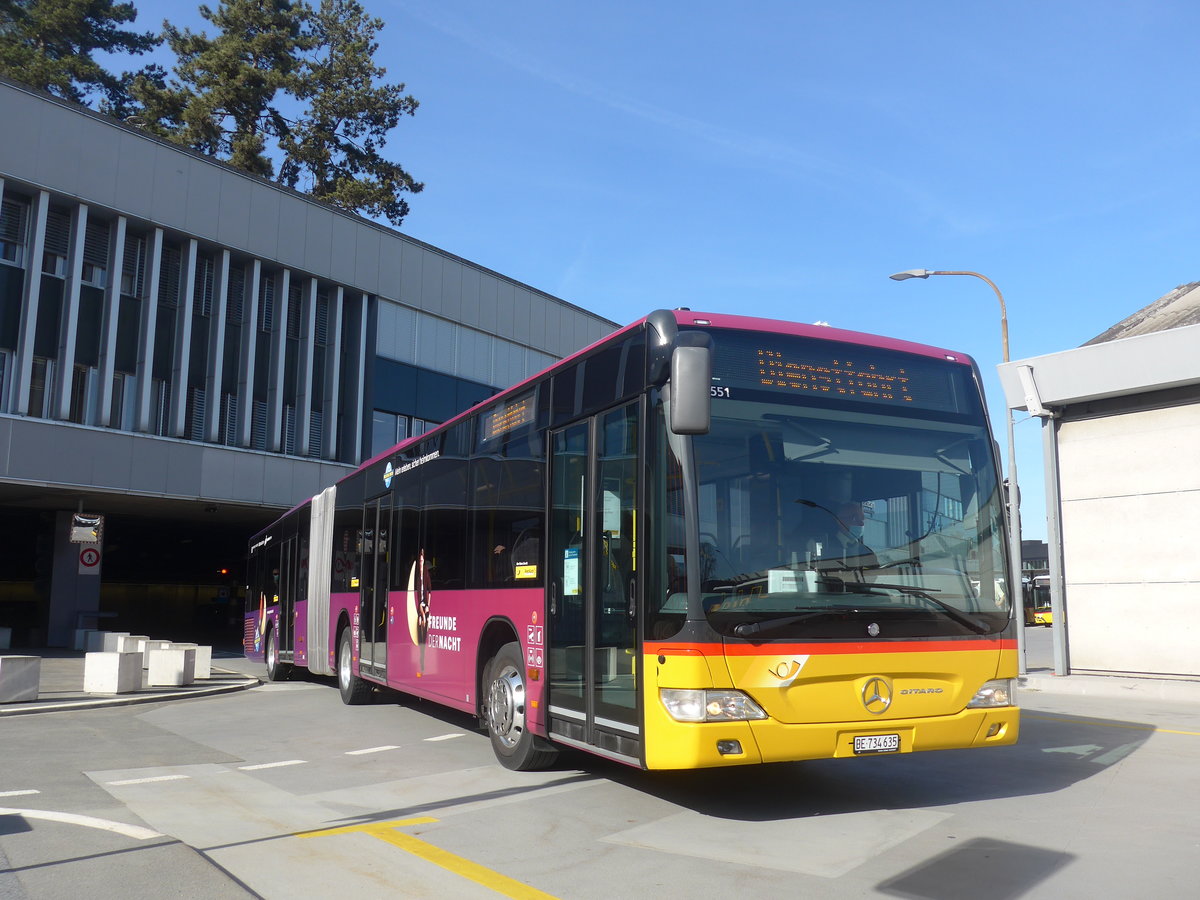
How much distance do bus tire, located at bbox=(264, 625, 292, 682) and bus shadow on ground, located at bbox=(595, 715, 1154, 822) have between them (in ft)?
40.2

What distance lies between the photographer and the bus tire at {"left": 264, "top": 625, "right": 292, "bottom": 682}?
19750 millimetres

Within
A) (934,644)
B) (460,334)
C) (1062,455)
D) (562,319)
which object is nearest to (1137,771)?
(934,644)

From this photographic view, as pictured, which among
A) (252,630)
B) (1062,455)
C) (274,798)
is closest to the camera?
(274,798)

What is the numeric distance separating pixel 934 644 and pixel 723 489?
5.89ft

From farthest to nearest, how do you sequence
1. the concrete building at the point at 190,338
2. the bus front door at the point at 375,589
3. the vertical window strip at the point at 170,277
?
the vertical window strip at the point at 170,277 → the concrete building at the point at 190,338 → the bus front door at the point at 375,589

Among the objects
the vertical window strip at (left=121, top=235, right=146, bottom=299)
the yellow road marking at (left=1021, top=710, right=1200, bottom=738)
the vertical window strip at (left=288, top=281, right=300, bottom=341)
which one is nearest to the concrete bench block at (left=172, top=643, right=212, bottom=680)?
the vertical window strip at (left=121, top=235, right=146, bottom=299)

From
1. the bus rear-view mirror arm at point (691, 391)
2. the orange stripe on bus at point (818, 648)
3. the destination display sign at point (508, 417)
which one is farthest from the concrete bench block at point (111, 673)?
the bus rear-view mirror arm at point (691, 391)

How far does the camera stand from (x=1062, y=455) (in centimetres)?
1966

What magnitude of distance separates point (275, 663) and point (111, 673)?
4244 millimetres

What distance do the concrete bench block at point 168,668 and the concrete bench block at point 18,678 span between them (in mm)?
2860

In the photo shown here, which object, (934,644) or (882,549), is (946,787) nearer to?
(934,644)

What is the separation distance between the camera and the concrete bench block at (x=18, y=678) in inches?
565

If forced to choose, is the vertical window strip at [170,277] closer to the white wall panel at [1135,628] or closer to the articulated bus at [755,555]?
the articulated bus at [755,555]

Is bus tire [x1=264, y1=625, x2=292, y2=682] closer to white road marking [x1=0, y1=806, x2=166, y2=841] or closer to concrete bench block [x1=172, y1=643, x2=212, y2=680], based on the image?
concrete bench block [x1=172, y1=643, x2=212, y2=680]
